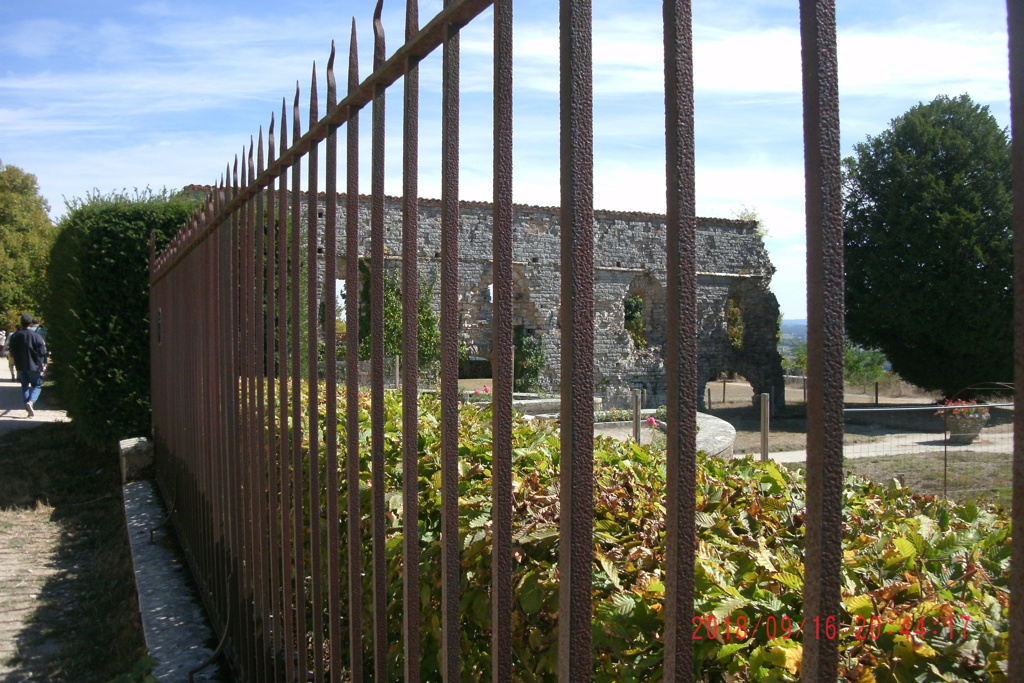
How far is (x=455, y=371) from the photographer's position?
54.4 inches

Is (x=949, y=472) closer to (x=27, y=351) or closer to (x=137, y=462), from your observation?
(x=137, y=462)

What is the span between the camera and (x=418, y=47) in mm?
1511

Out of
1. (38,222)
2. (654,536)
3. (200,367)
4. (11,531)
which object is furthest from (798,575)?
(38,222)

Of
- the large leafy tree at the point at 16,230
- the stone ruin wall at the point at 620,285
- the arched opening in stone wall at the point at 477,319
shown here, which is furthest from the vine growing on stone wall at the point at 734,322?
the large leafy tree at the point at 16,230

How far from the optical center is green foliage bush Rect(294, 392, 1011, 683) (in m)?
1.08

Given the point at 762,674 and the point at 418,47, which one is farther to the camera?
the point at 418,47

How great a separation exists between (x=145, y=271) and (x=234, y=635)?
6341 millimetres

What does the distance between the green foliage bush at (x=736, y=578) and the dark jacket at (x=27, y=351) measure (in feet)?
40.0

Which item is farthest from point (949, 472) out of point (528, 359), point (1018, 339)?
point (528, 359)

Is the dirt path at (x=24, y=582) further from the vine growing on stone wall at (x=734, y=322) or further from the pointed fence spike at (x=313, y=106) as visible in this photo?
the vine growing on stone wall at (x=734, y=322)

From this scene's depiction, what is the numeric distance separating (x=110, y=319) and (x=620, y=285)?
49.1ft

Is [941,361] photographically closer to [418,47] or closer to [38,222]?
[418,47]

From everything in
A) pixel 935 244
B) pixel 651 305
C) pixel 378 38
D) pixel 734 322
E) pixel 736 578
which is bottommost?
pixel 736 578

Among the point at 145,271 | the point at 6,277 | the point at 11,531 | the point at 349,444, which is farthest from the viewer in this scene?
the point at 6,277
